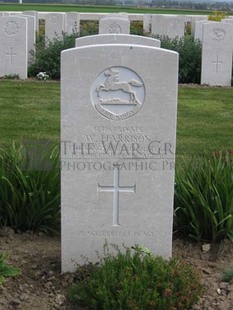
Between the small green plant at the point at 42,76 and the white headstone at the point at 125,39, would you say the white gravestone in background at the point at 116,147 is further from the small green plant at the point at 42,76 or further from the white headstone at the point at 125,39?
the small green plant at the point at 42,76

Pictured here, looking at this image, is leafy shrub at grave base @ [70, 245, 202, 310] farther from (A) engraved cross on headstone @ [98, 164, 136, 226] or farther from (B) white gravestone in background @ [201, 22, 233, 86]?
(B) white gravestone in background @ [201, 22, 233, 86]

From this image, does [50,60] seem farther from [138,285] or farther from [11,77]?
[138,285]

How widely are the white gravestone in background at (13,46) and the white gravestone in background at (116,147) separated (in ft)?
30.6

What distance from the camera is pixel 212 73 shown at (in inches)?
522

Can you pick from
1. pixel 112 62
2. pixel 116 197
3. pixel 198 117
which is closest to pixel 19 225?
pixel 116 197

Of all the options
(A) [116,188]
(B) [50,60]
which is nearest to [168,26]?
(B) [50,60]

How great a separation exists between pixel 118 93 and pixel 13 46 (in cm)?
950

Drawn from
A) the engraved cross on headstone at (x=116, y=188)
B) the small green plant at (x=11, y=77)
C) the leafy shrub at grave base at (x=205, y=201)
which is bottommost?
the leafy shrub at grave base at (x=205, y=201)

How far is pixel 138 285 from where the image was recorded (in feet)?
12.1

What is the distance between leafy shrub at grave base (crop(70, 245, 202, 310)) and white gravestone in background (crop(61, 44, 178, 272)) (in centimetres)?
26

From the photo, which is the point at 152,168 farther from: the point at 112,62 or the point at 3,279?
the point at 3,279

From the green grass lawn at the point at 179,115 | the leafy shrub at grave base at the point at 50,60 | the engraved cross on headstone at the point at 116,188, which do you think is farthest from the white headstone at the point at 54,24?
the engraved cross on headstone at the point at 116,188

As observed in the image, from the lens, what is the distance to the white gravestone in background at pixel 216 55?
43.1ft

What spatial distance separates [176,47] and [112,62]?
10.2m
